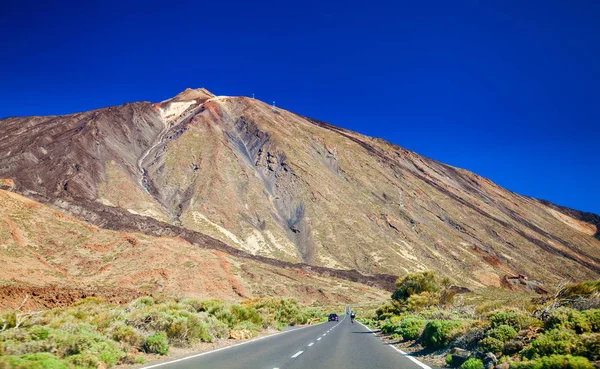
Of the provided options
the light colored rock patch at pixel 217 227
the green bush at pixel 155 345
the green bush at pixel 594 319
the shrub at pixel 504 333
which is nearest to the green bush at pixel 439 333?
the shrub at pixel 504 333

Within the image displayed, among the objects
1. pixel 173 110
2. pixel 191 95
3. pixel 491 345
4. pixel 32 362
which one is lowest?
pixel 32 362

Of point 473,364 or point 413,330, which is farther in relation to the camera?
point 413,330

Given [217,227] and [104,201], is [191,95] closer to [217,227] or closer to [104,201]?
[104,201]

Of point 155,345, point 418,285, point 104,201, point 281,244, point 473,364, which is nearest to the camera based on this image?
point 473,364

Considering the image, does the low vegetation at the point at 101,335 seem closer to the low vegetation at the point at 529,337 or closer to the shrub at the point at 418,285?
the low vegetation at the point at 529,337

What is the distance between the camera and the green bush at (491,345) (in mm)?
10117

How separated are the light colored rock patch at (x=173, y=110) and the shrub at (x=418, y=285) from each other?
131 metres

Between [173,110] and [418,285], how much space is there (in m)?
143

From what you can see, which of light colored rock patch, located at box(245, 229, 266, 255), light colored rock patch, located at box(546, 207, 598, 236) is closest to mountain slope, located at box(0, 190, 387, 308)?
light colored rock patch, located at box(245, 229, 266, 255)

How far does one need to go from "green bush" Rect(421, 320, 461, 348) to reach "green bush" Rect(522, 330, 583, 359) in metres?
5.11

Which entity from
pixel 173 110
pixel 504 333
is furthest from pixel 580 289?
pixel 173 110

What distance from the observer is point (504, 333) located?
10398 mm

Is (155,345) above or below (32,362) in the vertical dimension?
below

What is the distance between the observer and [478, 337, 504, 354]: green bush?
1012 cm
